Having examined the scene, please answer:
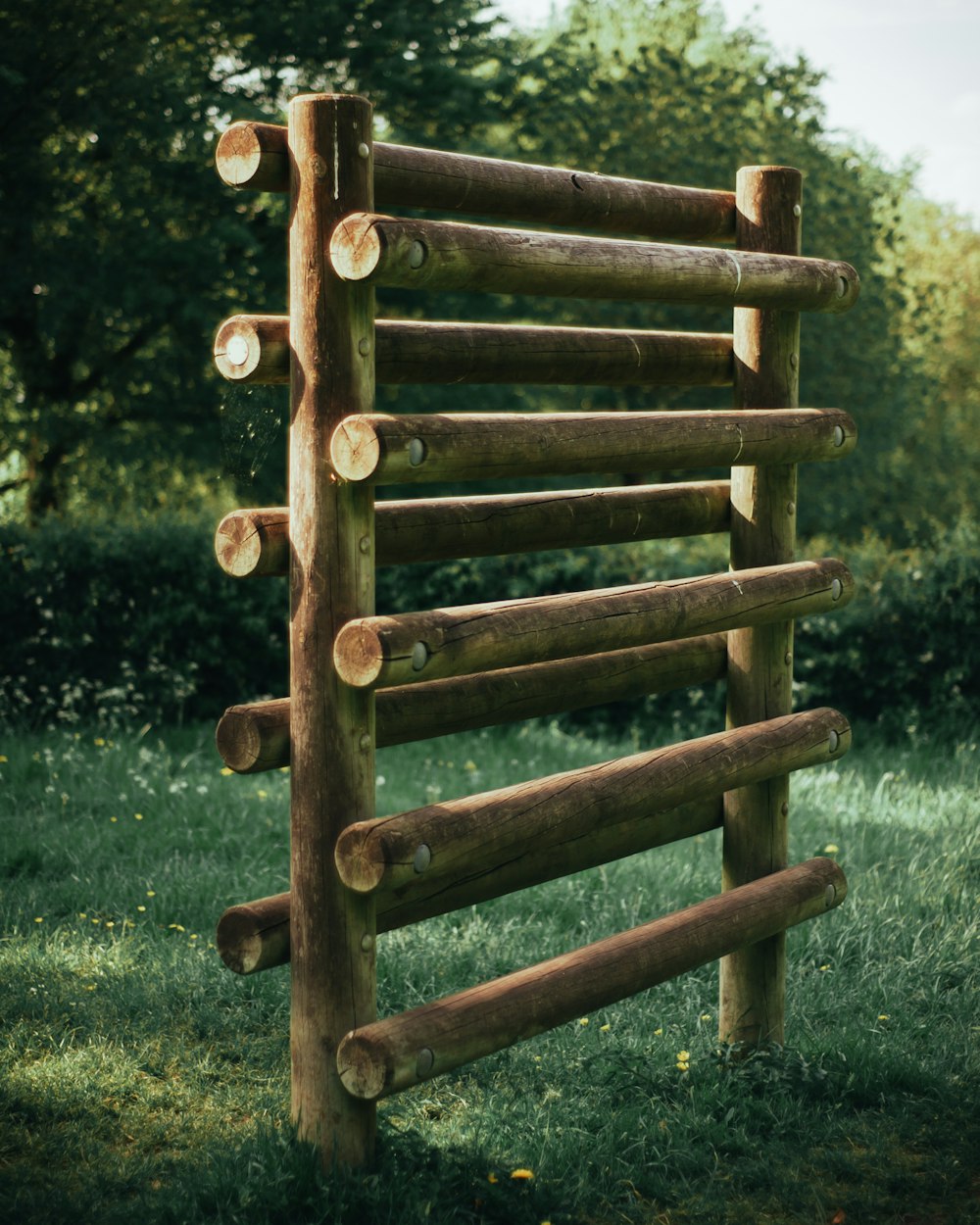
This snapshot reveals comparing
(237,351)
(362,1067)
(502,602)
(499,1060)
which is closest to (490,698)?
(502,602)

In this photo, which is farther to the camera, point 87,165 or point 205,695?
point 87,165

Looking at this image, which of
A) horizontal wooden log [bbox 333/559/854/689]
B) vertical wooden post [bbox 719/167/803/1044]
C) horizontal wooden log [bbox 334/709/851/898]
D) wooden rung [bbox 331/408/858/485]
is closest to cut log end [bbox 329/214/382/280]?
wooden rung [bbox 331/408/858/485]

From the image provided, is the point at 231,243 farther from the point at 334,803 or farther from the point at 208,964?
the point at 334,803

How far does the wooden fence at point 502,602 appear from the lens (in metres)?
2.92

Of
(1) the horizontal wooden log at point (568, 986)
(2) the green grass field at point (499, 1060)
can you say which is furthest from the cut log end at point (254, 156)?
(2) the green grass field at point (499, 1060)

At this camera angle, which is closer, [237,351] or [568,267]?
[237,351]

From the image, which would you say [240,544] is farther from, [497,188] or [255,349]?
[497,188]

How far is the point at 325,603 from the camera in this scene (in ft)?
9.74

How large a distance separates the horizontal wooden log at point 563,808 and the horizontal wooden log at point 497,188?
1.42 m

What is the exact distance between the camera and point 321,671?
298 centimetres

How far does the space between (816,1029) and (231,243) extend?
11831 millimetres

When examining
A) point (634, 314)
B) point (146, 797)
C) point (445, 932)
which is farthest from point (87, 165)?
point (445, 932)

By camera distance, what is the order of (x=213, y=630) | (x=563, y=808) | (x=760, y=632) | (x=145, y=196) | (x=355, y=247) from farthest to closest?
1. (x=145, y=196)
2. (x=213, y=630)
3. (x=760, y=632)
4. (x=563, y=808)
5. (x=355, y=247)

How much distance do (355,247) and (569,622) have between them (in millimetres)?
1049
